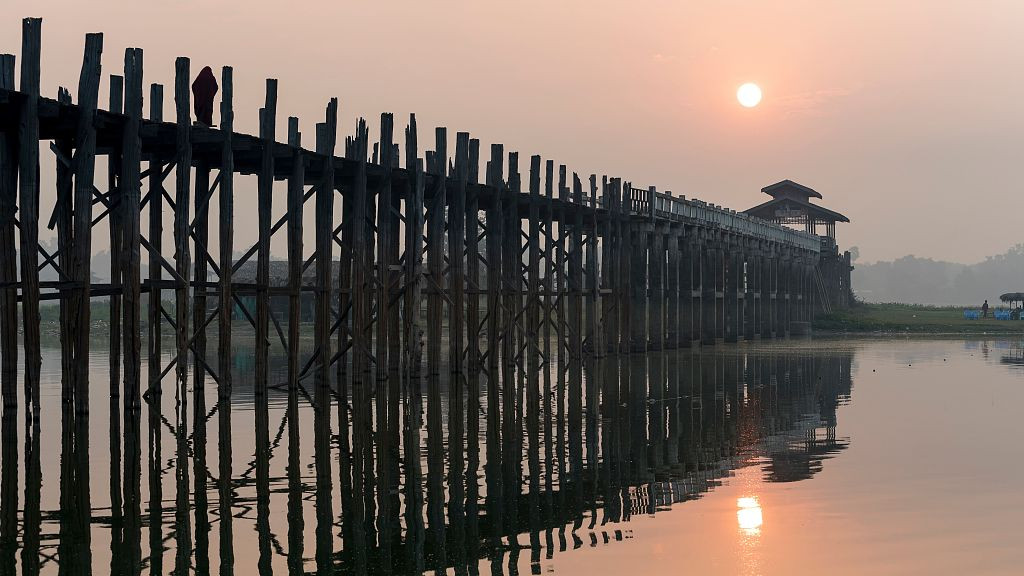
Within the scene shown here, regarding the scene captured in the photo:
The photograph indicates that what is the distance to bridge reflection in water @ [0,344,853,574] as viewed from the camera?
1073cm

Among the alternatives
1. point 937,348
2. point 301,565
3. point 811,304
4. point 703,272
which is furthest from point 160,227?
point 811,304

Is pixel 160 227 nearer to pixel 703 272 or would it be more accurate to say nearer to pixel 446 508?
pixel 446 508

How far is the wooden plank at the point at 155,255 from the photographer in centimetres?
A: 2050

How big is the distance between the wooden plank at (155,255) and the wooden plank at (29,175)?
2.54 m

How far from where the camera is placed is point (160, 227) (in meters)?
22.9

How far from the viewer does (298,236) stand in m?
22.8

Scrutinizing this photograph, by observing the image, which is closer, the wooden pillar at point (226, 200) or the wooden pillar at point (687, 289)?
the wooden pillar at point (226, 200)

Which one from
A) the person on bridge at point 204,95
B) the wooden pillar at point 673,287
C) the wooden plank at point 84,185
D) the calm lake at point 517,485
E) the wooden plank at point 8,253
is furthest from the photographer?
the wooden pillar at point 673,287

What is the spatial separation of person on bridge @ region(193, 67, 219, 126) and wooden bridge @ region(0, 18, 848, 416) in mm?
549

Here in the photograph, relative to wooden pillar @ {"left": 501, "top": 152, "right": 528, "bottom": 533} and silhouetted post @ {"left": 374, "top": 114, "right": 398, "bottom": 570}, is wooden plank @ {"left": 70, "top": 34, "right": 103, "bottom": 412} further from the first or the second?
wooden pillar @ {"left": 501, "top": 152, "right": 528, "bottom": 533}

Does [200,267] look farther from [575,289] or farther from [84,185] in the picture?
[575,289]

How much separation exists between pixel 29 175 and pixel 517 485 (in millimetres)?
8293

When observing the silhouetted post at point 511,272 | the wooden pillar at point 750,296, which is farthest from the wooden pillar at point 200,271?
the wooden pillar at point 750,296

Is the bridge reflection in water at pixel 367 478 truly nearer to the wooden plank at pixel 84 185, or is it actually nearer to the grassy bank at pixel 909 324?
the wooden plank at pixel 84 185
